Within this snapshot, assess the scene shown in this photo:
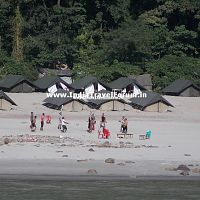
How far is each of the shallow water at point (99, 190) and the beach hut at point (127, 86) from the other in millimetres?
32748

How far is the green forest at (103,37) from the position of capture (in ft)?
233

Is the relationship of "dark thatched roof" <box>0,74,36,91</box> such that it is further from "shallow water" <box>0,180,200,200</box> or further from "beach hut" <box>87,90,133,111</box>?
"shallow water" <box>0,180,200,200</box>

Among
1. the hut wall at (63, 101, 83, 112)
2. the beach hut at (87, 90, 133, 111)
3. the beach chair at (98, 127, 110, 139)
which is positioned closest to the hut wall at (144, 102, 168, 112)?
the beach hut at (87, 90, 133, 111)

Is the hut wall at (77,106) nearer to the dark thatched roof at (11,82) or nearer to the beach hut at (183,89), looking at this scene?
the dark thatched roof at (11,82)

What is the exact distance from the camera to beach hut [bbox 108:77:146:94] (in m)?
61.5

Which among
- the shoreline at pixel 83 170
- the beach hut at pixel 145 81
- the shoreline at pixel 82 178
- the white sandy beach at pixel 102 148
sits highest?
the beach hut at pixel 145 81

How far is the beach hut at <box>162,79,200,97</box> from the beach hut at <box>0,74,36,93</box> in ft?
39.6

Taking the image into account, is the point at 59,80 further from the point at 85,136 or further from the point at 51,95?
the point at 85,136

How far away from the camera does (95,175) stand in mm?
29438

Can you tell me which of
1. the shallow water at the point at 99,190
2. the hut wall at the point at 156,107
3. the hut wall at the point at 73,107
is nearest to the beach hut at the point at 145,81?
the hut wall at the point at 156,107

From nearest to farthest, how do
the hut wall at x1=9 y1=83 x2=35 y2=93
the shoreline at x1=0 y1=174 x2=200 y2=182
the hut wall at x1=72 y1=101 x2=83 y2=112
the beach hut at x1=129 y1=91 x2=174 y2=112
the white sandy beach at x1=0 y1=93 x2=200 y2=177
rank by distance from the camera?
the shoreline at x1=0 y1=174 x2=200 y2=182, the white sandy beach at x1=0 y1=93 x2=200 y2=177, the hut wall at x1=72 y1=101 x2=83 y2=112, the beach hut at x1=129 y1=91 x2=174 y2=112, the hut wall at x1=9 y1=83 x2=35 y2=93

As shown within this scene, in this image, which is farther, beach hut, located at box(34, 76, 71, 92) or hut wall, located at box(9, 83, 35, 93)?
beach hut, located at box(34, 76, 71, 92)

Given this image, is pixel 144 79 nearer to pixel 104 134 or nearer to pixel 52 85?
pixel 52 85

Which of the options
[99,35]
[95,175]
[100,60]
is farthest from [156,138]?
[99,35]
